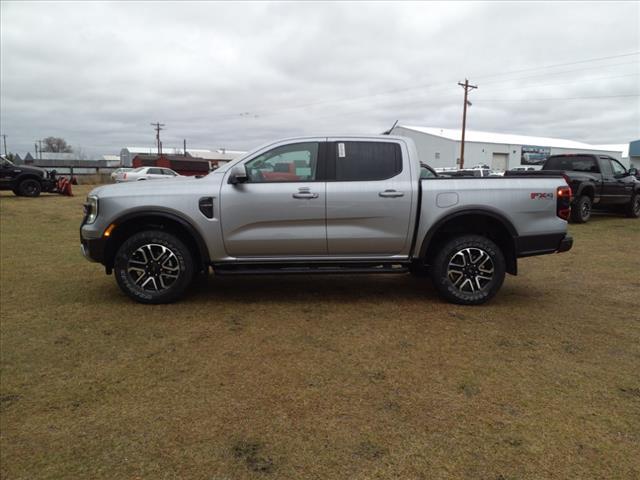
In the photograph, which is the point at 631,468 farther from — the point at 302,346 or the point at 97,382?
the point at 97,382

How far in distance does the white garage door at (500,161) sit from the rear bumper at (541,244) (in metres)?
62.4

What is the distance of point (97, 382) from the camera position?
3127 mm

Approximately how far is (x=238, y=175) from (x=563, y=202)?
11.0 feet

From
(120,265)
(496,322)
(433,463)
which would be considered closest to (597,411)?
(433,463)

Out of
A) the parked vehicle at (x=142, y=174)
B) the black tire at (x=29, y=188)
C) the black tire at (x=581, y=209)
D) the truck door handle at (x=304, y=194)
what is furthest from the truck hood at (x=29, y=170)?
the black tire at (x=581, y=209)

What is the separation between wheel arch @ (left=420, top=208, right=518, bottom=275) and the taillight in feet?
1.80

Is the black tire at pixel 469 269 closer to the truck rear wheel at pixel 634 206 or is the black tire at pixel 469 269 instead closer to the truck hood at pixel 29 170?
the truck rear wheel at pixel 634 206

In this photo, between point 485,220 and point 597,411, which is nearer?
point 597,411

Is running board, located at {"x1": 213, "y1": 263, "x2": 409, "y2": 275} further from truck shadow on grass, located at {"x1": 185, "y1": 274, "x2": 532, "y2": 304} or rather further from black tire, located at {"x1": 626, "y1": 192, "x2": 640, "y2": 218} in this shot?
black tire, located at {"x1": 626, "y1": 192, "x2": 640, "y2": 218}

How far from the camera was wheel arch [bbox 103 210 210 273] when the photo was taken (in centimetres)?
462

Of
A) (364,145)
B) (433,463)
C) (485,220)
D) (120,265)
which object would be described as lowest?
(433,463)

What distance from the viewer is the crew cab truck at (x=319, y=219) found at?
Result: 463cm

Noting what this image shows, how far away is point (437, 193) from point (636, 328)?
2.16m

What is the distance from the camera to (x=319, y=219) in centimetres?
468
